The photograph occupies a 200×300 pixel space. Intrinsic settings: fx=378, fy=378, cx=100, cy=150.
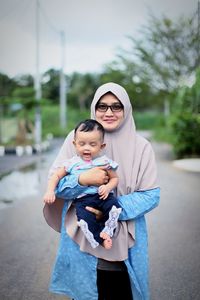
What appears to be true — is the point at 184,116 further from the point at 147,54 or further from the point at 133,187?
the point at 133,187

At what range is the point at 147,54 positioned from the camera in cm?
1755

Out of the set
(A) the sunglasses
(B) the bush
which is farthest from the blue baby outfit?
(B) the bush

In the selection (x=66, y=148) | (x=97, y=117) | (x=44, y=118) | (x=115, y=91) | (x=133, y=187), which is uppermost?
(x=115, y=91)

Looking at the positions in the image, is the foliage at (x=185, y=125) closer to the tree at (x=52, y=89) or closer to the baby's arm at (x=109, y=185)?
the baby's arm at (x=109, y=185)

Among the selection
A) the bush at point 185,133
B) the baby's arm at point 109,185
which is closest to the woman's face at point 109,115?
the baby's arm at point 109,185

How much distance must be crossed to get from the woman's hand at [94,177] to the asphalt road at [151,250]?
53.1 inches

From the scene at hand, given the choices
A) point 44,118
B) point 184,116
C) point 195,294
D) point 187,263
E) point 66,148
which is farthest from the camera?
point 44,118

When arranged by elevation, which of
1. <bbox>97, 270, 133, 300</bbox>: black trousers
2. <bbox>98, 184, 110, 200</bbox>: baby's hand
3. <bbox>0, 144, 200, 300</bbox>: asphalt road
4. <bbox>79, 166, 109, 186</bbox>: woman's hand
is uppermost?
<bbox>79, 166, 109, 186</bbox>: woman's hand

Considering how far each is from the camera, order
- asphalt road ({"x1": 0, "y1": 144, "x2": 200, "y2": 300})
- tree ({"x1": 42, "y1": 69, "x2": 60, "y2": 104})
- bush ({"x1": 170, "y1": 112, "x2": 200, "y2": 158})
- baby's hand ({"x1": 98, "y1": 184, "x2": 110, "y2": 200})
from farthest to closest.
Answer: tree ({"x1": 42, "y1": 69, "x2": 60, "y2": 104}), bush ({"x1": 170, "y1": 112, "x2": 200, "y2": 158}), asphalt road ({"x1": 0, "y1": 144, "x2": 200, "y2": 300}), baby's hand ({"x1": 98, "y1": 184, "x2": 110, "y2": 200})

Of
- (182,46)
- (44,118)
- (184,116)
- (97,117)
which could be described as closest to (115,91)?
(97,117)

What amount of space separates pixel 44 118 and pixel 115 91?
27.2 m

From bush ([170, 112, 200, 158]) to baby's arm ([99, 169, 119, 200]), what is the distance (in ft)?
32.4

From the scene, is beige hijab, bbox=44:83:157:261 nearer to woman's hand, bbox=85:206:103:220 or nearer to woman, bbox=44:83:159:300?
woman, bbox=44:83:159:300

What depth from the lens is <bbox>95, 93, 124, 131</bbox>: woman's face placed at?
1896 mm
